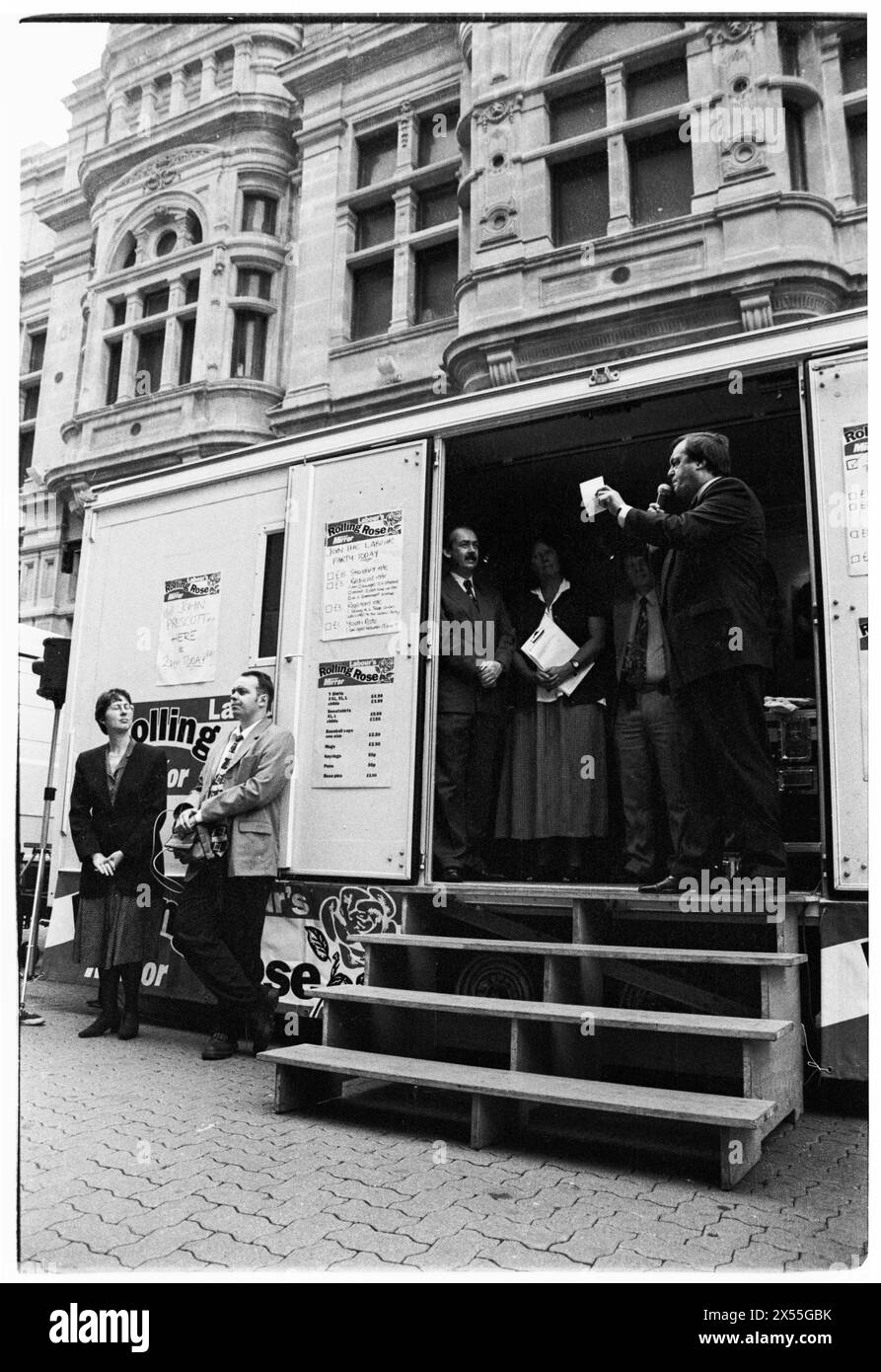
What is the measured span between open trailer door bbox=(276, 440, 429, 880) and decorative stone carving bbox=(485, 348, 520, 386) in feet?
9.95

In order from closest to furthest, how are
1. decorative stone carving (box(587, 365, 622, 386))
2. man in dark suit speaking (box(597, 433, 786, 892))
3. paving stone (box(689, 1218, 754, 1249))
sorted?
paving stone (box(689, 1218, 754, 1249)) → man in dark suit speaking (box(597, 433, 786, 892)) → decorative stone carving (box(587, 365, 622, 386))

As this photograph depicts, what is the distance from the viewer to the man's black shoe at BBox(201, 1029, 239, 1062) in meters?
3.87

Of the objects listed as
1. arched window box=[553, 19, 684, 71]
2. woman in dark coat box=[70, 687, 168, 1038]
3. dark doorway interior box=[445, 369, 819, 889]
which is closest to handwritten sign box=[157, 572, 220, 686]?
woman in dark coat box=[70, 687, 168, 1038]

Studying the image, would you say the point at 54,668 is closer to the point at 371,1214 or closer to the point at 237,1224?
the point at 237,1224

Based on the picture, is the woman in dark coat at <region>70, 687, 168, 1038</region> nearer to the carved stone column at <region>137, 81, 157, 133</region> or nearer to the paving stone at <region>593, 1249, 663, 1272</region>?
the carved stone column at <region>137, 81, 157, 133</region>

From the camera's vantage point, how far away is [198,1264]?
6.43 ft

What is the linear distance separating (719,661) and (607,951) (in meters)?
1.05

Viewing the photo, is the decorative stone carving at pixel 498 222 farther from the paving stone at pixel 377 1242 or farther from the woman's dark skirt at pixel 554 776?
the paving stone at pixel 377 1242

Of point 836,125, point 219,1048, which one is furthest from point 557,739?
point 836,125

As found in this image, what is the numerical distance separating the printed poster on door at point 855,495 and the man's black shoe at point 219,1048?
3.12 meters

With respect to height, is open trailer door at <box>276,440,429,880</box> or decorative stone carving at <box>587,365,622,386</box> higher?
decorative stone carving at <box>587,365,622,386</box>

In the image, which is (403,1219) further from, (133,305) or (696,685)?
(133,305)

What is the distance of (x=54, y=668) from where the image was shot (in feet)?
16.6

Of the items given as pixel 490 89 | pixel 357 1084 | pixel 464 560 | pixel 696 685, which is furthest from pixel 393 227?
pixel 357 1084
